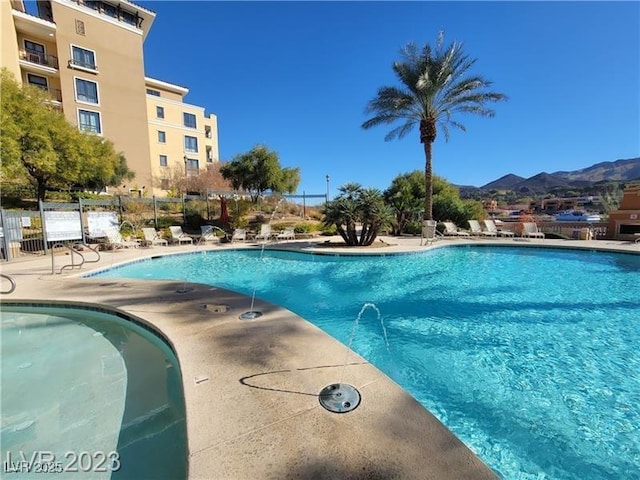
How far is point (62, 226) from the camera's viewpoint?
1072 centimetres

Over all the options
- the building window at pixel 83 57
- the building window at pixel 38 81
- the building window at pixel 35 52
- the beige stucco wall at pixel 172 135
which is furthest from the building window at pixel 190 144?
the building window at pixel 35 52

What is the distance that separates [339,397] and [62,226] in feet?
41.6

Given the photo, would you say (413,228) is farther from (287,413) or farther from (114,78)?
(114,78)

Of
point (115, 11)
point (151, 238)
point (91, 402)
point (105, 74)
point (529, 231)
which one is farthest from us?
point (115, 11)

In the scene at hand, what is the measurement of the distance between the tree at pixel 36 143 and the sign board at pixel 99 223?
4.70 m

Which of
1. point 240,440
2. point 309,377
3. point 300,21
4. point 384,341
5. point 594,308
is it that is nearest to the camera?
point 240,440

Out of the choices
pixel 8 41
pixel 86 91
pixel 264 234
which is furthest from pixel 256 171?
pixel 8 41

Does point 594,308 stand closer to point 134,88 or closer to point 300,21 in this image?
point 300,21

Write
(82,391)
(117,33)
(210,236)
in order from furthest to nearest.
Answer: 1. (117,33)
2. (210,236)
3. (82,391)

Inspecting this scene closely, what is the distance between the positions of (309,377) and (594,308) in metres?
6.29

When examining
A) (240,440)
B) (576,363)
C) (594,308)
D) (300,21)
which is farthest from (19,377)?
(300,21)

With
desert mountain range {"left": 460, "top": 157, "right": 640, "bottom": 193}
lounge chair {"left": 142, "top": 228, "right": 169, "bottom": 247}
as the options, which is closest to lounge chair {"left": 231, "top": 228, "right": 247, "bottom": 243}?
lounge chair {"left": 142, "top": 228, "right": 169, "bottom": 247}

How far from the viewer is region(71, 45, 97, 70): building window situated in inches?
1057

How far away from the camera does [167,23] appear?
3170cm
